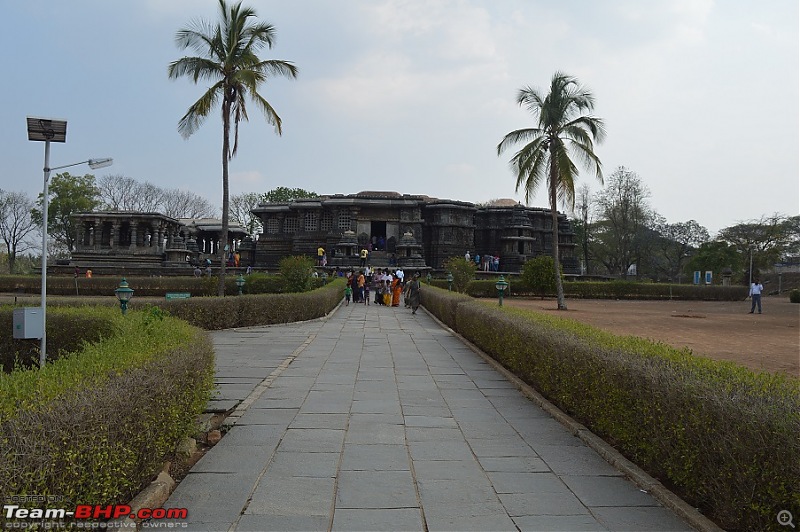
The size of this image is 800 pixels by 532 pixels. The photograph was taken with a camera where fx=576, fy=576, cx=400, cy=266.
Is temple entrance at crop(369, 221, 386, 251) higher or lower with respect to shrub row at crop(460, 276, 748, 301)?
higher

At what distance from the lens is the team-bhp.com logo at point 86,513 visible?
263 centimetres

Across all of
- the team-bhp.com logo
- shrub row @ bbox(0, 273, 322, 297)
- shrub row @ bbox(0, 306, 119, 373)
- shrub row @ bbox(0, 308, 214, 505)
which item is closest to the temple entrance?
shrub row @ bbox(0, 273, 322, 297)

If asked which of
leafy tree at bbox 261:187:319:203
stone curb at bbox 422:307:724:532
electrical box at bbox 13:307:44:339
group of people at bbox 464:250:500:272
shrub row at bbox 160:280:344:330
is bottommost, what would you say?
stone curb at bbox 422:307:724:532

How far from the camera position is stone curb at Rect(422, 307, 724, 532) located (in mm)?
3740

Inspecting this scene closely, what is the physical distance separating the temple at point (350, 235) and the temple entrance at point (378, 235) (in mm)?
86

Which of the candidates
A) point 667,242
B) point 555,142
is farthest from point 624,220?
point 555,142

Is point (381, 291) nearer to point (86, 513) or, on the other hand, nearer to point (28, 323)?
point (28, 323)

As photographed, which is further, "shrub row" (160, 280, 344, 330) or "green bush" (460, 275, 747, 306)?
"green bush" (460, 275, 747, 306)

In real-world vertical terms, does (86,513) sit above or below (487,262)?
below

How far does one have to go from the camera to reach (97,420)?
326 cm

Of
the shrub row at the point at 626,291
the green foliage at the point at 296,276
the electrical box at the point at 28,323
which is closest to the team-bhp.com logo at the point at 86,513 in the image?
the electrical box at the point at 28,323

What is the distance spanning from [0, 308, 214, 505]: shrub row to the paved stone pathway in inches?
21.4

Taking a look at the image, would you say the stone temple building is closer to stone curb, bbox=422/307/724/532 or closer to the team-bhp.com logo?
stone curb, bbox=422/307/724/532

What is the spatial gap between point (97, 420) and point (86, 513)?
487 mm
